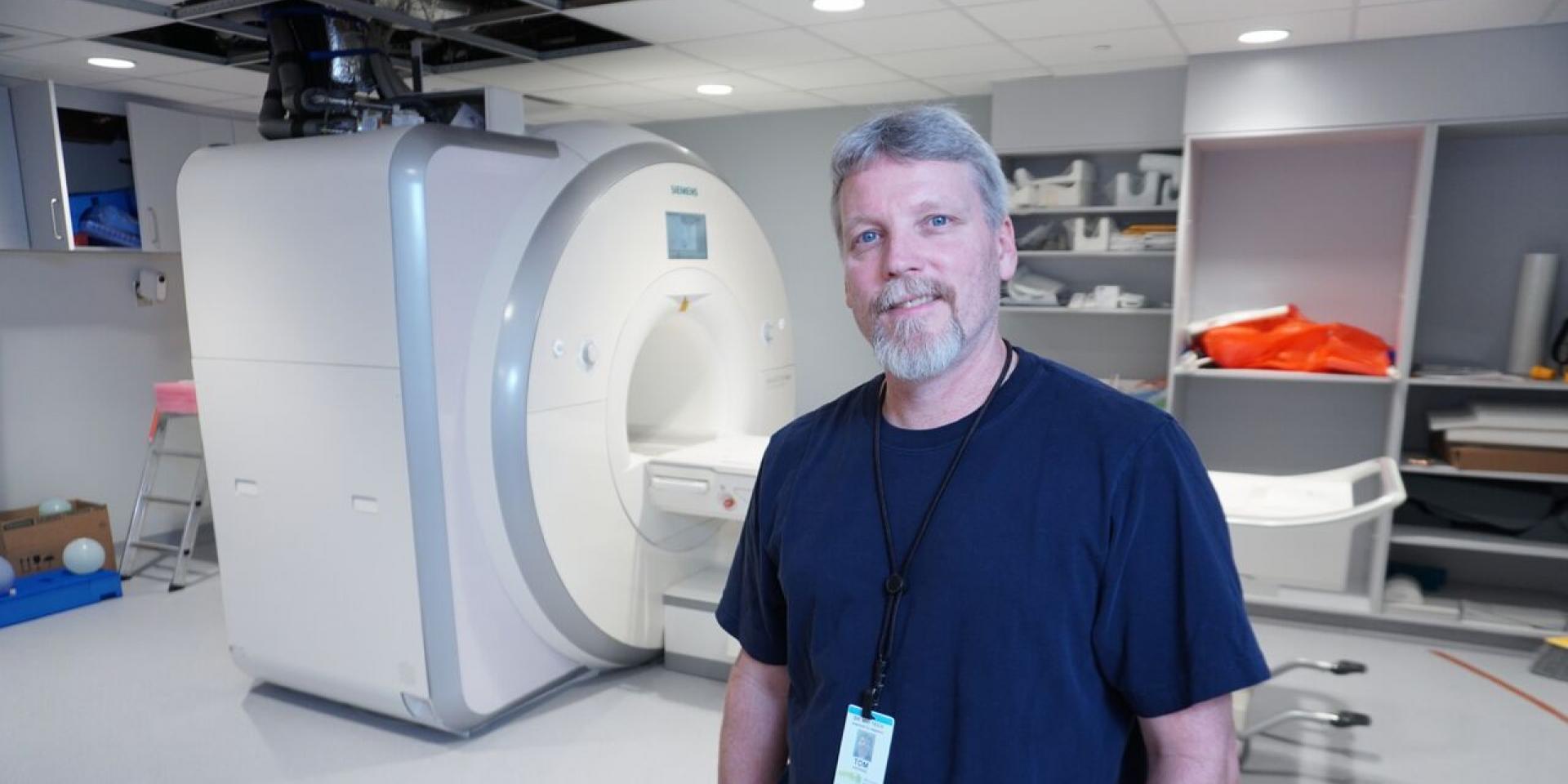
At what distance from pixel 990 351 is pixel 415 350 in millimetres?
1710

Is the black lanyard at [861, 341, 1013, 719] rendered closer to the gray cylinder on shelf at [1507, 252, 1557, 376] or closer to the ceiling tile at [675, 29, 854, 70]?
the ceiling tile at [675, 29, 854, 70]

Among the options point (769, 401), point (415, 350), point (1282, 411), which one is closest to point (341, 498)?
point (415, 350)

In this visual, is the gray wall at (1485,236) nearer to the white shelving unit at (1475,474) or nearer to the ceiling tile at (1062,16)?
the white shelving unit at (1475,474)

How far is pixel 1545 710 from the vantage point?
2838mm

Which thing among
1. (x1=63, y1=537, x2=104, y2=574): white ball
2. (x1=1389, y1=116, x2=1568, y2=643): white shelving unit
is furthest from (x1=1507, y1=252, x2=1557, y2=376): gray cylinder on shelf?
(x1=63, y1=537, x2=104, y2=574): white ball

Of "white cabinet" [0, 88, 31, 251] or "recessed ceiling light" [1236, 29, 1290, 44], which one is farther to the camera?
"white cabinet" [0, 88, 31, 251]

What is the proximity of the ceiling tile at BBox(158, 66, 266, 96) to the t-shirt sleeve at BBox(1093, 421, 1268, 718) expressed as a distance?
3.80 metres

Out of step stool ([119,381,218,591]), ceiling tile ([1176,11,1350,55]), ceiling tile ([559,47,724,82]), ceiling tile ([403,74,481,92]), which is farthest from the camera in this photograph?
step stool ([119,381,218,591])

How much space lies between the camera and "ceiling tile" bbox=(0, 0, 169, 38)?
272 cm

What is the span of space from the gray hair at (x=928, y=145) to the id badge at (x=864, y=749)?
587mm

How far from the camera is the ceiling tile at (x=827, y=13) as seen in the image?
9.20 feet

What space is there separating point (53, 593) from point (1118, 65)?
15.0ft

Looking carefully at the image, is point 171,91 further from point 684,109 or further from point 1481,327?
point 1481,327

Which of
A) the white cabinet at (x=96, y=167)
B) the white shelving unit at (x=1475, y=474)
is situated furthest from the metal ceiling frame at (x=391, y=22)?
the white shelving unit at (x=1475, y=474)
